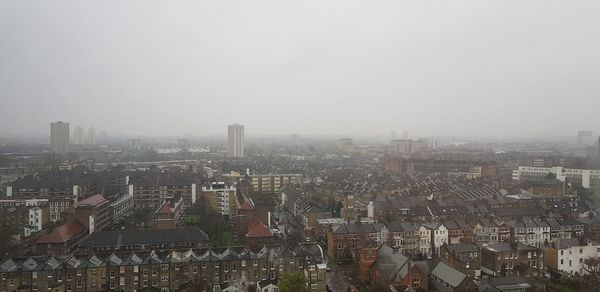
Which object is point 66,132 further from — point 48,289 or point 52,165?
point 48,289

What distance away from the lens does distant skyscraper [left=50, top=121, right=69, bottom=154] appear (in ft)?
50.3

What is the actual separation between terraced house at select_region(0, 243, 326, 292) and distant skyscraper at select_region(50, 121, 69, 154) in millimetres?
8888

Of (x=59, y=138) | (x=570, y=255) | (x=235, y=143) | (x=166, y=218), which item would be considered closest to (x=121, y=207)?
(x=166, y=218)

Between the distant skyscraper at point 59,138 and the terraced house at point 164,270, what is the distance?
8888mm

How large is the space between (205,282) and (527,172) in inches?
657

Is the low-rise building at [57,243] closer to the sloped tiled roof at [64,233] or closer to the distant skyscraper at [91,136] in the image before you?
the sloped tiled roof at [64,233]

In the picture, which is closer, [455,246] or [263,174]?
[455,246]

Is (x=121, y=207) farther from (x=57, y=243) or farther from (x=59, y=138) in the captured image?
(x=59, y=138)

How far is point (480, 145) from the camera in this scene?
87.0ft

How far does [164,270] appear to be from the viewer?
23.4 ft

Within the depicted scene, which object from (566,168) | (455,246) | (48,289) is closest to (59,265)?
(48,289)

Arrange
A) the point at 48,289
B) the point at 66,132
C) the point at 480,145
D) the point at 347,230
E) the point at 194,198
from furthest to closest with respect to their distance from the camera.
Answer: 1. the point at 480,145
2. the point at 66,132
3. the point at 194,198
4. the point at 347,230
5. the point at 48,289

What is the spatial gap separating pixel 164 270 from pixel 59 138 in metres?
12.8

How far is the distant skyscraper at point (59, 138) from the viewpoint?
15336mm
